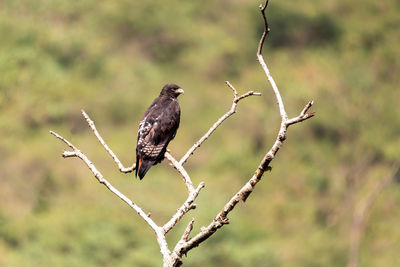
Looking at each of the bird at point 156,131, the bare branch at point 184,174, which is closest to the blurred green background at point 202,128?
the bird at point 156,131

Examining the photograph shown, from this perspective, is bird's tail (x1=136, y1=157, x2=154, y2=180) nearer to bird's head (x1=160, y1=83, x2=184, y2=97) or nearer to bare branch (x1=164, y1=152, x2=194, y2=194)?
bare branch (x1=164, y1=152, x2=194, y2=194)

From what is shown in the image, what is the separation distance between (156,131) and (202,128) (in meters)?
26.2

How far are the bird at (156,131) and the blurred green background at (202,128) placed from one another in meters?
15.5

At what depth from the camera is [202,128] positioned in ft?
108

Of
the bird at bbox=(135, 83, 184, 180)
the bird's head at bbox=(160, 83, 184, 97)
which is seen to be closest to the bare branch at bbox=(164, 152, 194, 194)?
the bird at bbox=(135, 83, 184, 180)

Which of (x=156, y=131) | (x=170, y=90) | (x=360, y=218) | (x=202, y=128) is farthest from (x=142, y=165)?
(x=202, y=128)

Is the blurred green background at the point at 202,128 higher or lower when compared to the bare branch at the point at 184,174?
higher

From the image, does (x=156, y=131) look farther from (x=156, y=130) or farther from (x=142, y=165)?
(x=142, y=165)

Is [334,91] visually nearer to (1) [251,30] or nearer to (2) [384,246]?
(2) [384,246]

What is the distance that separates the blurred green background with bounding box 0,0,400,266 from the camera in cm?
2427

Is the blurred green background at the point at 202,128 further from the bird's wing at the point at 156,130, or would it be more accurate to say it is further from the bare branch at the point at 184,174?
the bare branch at the point at 184,174

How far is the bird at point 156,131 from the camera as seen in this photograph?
6422 mm

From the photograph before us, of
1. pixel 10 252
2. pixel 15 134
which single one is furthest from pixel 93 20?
pixel 10 252

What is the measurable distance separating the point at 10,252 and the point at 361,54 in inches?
475
